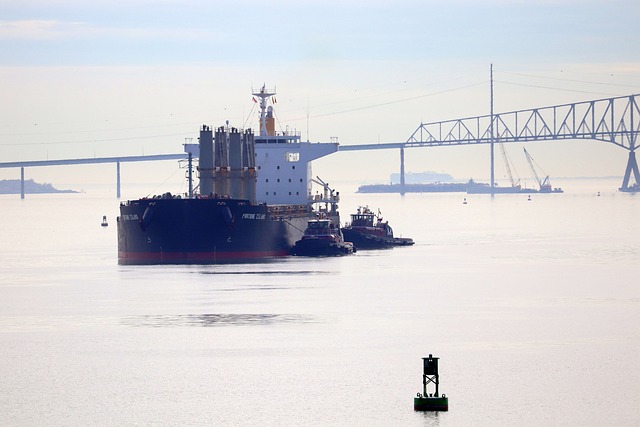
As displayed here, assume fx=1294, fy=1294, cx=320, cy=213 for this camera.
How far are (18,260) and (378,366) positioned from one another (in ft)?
182

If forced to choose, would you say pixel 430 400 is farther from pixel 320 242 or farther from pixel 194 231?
pixel 320 242

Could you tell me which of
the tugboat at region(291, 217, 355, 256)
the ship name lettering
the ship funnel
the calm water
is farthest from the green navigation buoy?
the ship funnel

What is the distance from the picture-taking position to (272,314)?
5116cm

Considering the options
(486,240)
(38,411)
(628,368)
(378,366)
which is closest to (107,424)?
(38,411)

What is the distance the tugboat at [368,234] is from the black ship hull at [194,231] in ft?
61.5

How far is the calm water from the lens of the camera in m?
33.2

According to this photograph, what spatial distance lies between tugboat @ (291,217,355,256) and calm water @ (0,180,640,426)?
14.3 ft

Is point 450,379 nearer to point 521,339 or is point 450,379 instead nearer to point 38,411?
point 521,339

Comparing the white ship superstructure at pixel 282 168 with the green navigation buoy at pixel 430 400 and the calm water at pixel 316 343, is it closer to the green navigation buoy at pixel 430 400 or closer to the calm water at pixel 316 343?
the calm water at pixel 316 343

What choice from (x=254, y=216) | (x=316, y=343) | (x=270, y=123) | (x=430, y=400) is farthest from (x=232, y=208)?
(x=430, y=400)

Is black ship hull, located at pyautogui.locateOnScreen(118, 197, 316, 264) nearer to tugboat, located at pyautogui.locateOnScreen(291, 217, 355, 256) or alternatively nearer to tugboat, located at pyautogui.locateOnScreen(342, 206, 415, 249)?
tugboat, located at pyautogui.locateOnScreen(291, 217, 355, 256)

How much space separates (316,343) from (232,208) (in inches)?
1321

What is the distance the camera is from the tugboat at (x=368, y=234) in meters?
97.8

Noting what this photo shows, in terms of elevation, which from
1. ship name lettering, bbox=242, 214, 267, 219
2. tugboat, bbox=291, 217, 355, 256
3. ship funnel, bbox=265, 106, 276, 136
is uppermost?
ship funnel, bbox=265, 106, 276, 136
